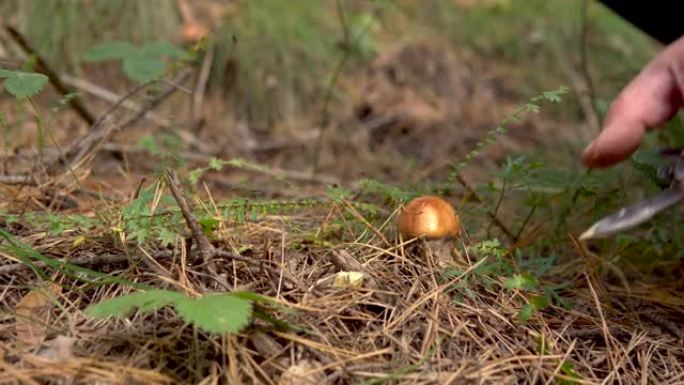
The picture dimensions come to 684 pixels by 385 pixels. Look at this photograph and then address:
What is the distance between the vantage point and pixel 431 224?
1.90 metres

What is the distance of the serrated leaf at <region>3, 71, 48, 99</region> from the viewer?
1883 millimetres

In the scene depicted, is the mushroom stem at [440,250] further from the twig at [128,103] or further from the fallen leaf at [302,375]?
the twig at [128,103]

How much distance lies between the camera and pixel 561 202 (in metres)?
2.75

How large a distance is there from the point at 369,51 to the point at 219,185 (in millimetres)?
1740

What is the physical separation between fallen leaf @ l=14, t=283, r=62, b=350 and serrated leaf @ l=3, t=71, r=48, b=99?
504 millimetres

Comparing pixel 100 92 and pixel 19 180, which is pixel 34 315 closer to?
pixel 19 180

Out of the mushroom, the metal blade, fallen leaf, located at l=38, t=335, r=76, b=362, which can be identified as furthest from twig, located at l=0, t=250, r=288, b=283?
the metal blade

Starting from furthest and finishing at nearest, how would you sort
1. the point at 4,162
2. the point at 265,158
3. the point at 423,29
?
the point at 423,29
the point at 265,158
the point at 4,162

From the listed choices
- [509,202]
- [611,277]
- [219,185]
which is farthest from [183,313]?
[509,202]

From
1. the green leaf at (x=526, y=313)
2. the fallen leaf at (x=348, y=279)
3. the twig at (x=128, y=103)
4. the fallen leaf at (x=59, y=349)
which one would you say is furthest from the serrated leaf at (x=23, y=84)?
the twig at (x=128, y=103)

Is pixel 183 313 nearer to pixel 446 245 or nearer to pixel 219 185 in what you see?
pixel 446 245

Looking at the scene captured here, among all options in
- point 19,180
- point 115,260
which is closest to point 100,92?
point 19,180

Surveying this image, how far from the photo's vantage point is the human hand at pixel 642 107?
1721 mm

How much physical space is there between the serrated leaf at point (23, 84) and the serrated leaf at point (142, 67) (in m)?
0.94
